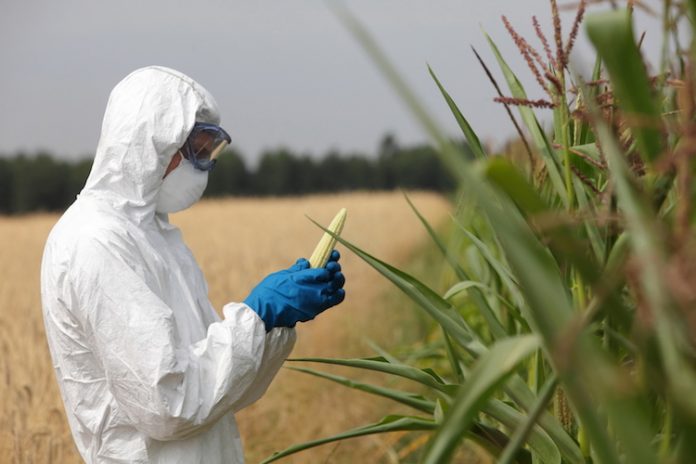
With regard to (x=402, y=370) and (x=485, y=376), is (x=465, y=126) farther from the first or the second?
(x=485, y=376)

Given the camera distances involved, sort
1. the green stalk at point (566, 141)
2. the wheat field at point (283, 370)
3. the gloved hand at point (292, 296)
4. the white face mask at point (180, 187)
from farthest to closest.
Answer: the wheat field at point (283, 370)
the white face mask at point (180, 187)
the gloved hand at point (292, 296)
the green stalk at point (566, 141)

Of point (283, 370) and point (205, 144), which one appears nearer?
point (205, 144)

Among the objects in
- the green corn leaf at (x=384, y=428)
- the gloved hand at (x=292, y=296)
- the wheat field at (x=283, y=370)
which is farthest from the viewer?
the wheat field at (x=283, y=370)

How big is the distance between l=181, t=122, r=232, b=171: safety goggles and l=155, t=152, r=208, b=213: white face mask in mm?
19

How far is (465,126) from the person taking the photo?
204cm

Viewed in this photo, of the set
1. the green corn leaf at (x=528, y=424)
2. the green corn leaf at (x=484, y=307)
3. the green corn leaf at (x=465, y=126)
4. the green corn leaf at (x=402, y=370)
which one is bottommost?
the green corn leaf at (x=402, y=370)

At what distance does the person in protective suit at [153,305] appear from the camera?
87.8 inches

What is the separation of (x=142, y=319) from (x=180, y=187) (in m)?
0.48

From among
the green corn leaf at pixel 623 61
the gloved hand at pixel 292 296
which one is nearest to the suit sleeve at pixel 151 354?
the gloved hand at pixel 292 296

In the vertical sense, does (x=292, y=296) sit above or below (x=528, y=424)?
below

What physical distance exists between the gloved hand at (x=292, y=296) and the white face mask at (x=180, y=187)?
0.30m

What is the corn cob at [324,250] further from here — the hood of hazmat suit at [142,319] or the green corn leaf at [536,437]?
the green corn leaf at [536,437]

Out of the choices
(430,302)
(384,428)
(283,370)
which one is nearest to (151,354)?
(384,428)

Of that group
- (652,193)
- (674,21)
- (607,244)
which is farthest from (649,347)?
(674,21)
